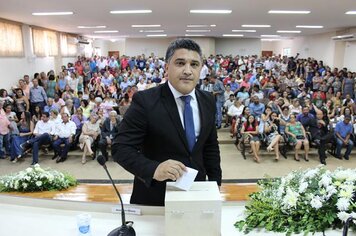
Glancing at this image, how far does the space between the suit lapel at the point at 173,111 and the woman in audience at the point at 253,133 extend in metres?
5.00

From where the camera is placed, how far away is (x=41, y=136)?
612 centimetres

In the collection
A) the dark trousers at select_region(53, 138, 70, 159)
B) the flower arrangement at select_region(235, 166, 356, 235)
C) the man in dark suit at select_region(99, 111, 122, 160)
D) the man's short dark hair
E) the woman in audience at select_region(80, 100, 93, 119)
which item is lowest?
the dark trousers at select_region(53, 138, 70, 159)

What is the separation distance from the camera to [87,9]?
7.51 meters

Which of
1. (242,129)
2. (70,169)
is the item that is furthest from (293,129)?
(70,169)

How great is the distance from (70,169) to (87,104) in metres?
2.26

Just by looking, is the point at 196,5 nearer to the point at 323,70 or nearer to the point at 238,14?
the point at 238,14

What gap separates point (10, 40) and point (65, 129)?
5096 millimetres

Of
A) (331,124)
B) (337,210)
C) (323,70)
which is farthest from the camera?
(323,70)

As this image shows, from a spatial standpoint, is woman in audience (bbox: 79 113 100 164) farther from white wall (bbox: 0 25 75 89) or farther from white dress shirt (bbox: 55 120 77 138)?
white wall (bbox: 0 25 75 89)

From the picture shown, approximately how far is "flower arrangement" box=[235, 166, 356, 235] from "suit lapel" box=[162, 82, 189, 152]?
424 mm

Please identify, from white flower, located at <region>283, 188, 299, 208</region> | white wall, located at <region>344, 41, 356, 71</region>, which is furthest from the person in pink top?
white wall, located at <region>344, 41, 356, 71</region>

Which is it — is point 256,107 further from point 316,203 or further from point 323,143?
point 316,203

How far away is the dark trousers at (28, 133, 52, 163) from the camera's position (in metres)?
5.98

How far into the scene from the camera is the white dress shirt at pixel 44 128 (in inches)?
245
